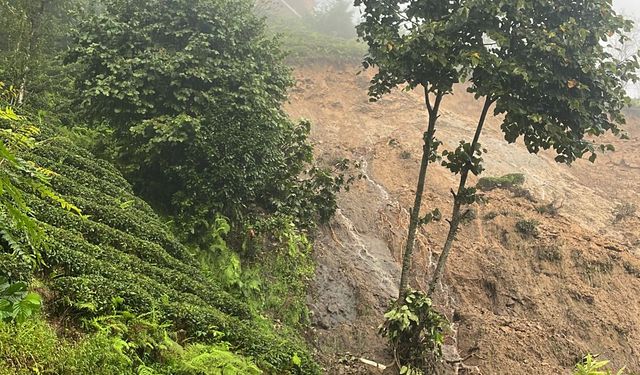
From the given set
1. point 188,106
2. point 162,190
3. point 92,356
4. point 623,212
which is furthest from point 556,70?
point 623,212

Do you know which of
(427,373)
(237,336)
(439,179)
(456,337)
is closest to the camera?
(237,336)

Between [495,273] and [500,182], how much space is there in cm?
504

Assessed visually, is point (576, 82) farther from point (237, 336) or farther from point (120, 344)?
point (120, 344)

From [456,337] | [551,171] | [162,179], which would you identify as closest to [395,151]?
[551,171]

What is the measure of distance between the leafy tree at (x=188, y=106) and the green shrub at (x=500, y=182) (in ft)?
25.7

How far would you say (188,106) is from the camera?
10.7 metres

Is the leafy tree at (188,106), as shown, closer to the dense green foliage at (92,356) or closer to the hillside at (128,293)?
the hillside at (128,293)

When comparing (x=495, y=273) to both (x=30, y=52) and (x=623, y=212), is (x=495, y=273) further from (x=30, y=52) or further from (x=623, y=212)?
(x=30, y=52)

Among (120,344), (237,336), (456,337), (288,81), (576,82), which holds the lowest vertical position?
(456,337)

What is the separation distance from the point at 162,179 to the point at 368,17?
4969 millimetres

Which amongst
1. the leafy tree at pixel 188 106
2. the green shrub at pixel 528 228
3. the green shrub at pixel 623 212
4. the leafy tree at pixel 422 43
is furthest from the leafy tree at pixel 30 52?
the green shrub at pixel 623 212

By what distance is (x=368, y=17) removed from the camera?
9531 millimetres

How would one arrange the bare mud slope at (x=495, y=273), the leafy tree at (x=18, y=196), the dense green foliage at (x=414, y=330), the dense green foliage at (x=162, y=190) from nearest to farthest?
the leafy tree at (x=18, y=196)
the dense green foliage at (x=162, y=190)
the dense green foliage at (x=414, y=330)
the bare mud slope at (x=495, y=273)

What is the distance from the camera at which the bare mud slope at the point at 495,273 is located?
35.2 ft
